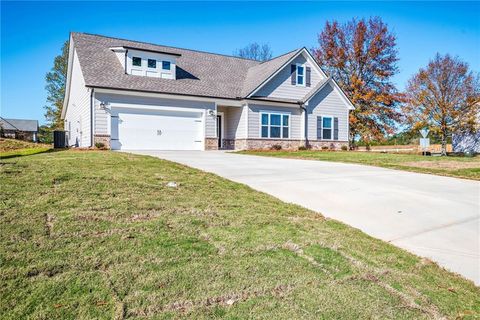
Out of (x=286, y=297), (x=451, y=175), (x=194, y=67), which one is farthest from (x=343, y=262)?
(x=194, y=67)

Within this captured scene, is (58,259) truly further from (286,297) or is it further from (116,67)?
(116,67)

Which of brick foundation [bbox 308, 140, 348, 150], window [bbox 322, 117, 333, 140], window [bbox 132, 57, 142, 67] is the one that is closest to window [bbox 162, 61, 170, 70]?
window [bbox 132, 57, 142, 67]

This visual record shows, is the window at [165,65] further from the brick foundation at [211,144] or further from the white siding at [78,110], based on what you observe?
the brick foundation at [211,144]

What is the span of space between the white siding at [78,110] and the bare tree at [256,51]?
29.9 metres

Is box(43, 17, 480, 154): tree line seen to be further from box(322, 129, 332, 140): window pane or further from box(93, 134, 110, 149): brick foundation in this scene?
box(93, 134, 110, 149): brick foundation

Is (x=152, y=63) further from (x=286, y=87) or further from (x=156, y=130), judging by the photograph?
(x=286, y=87)

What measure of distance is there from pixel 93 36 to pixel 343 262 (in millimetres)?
22316

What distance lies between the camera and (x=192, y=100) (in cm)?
2003

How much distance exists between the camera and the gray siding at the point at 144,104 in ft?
57.3

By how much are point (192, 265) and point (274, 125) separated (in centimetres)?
1971

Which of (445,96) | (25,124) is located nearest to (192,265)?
(445,96)

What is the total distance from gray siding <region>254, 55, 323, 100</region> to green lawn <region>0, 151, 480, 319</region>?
17765 millimetres

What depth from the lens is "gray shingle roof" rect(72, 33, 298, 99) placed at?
18.6m

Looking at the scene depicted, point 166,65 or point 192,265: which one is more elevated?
point 166,65
